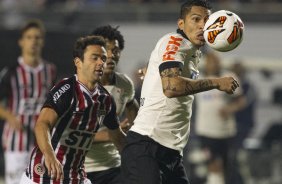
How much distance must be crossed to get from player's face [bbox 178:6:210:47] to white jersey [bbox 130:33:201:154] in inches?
2.8

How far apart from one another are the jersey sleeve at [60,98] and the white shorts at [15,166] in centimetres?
377

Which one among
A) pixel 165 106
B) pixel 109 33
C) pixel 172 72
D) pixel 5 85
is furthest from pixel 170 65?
pixel 5 85

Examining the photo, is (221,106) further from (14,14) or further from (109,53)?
(14,14)

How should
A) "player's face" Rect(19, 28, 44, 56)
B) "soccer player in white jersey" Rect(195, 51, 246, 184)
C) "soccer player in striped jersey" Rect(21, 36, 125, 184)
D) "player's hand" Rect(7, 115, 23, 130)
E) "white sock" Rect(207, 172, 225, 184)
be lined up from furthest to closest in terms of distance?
1. "soccer player in white jersey" Rect(195, 51, 246, 184)
2. "white sock" Rect(207, 172, 225, 184)
3. "player's face" Rect(19, 28, 44, 56)
4. "player's hand" Rect(7, 115, 23, 130)
5. "soccer player in striped jersey" Rect(21, 36, 125, 184)

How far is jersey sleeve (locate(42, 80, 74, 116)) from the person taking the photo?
705 cm

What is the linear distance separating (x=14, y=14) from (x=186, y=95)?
12480mm

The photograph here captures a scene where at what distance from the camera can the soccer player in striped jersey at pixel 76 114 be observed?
7195 mm

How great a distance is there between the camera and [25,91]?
37.0 ft

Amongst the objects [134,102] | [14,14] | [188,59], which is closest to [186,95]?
[188,59]

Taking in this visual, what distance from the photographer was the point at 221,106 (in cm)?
1349

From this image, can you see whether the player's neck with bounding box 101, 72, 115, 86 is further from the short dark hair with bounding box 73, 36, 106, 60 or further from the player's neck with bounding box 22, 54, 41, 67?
the player's neck with bounding box 22, 54, 41, 67

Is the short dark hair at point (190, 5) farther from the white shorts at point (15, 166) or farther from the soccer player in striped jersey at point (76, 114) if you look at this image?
the white shorts at point (15, 166)

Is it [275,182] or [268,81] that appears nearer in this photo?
[275,182]

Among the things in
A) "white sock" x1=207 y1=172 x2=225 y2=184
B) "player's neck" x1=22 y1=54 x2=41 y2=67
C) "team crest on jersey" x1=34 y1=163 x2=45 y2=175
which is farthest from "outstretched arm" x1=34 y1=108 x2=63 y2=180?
"white sock" x1=207 y1=172 x2=225 y2=184
